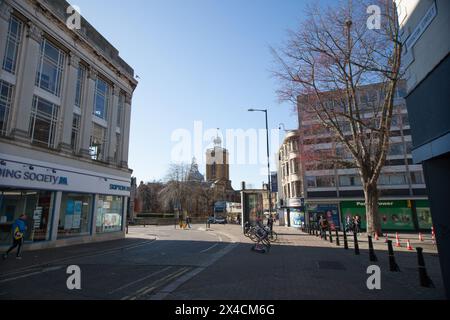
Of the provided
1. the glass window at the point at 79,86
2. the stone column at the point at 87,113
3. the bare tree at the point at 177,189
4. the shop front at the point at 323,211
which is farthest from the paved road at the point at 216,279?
the bare tree at the point at 177,189

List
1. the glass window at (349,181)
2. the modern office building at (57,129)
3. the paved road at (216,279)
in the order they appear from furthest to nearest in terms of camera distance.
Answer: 1. the glass window at (349,181)
2. the modern office building at (57,129)
3. the paved road at (216,279)

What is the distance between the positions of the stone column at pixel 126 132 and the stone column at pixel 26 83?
32.2 feet

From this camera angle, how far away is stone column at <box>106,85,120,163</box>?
2301 centimetres

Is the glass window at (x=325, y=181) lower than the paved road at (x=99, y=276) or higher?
higher

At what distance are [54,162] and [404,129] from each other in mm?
40469

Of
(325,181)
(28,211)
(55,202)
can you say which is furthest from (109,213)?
(325,181)

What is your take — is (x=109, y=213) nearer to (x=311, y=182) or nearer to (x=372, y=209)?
(x=372, y=209)

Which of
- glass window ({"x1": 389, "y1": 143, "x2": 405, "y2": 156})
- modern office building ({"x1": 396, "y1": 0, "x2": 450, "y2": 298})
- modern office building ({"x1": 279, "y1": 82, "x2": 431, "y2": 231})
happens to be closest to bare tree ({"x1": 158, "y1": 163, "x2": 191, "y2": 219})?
modern office building ({"x1": 279, "y1": 82, "x2": 431, "y2": 231})

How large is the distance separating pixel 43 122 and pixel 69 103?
240cm

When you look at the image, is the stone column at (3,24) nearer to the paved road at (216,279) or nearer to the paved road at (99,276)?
the paved road at (99,276)

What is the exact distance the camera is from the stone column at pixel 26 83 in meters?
14.6

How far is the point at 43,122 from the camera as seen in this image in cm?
1659

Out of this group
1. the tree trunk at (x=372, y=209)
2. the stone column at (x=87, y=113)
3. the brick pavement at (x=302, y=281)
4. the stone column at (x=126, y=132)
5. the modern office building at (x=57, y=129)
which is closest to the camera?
the brick pavement at (x=302, y=281)
